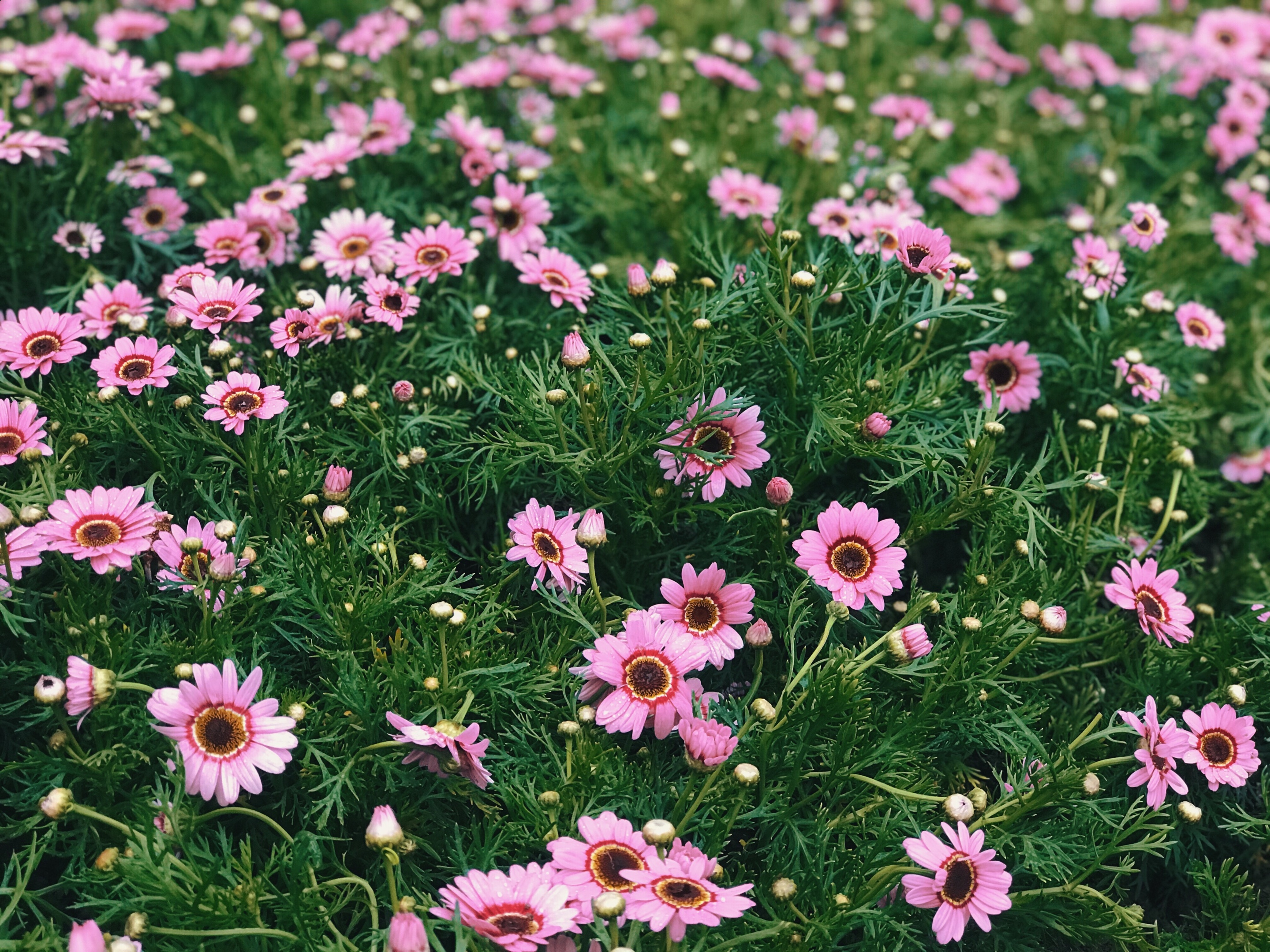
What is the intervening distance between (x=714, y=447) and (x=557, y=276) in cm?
82

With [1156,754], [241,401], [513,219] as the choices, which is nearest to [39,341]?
[241,401]

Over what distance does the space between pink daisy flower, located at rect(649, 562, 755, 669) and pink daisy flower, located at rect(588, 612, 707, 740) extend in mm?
95

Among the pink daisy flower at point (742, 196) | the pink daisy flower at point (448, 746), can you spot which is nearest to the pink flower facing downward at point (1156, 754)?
the pink daisy flower at point (448, 746)

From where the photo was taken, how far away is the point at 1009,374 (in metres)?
2.97

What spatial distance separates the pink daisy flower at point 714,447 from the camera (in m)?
2.41

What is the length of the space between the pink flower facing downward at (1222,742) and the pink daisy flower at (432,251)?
2182 mm

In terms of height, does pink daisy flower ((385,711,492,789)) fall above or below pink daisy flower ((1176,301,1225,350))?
below

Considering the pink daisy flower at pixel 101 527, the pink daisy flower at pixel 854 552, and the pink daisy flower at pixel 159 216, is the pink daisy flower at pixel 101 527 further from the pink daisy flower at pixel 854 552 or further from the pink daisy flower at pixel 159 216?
the pink daisy flower at pixel 854 552

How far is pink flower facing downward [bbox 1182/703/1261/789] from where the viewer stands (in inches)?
Result: 93.1

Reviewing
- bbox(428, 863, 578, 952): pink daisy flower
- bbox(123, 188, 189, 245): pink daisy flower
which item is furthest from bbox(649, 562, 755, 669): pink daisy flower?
bbox(123, 188, 189, 245): pink daisy flower

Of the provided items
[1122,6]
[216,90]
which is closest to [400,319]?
[216,90]

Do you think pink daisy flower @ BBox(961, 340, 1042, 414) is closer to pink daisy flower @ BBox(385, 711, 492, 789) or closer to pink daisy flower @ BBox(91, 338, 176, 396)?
pink daisy flower @ BBox(385, 711, 492, 789)

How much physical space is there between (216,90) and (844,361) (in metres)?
2.78

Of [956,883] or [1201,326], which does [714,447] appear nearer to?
[956,883]
